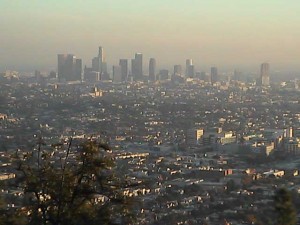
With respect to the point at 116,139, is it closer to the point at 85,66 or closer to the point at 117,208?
the point at 117,208

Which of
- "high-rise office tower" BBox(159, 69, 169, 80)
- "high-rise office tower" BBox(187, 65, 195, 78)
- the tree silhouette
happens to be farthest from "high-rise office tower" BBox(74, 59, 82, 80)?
the tree silhouette

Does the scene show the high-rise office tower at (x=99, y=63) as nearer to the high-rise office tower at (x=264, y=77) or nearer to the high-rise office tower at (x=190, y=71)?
the high-rise office tower at (x=190, y=71)

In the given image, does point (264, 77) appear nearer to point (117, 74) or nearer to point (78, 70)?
point (117, 74)

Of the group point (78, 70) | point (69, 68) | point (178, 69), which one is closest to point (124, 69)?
point (78, 70)

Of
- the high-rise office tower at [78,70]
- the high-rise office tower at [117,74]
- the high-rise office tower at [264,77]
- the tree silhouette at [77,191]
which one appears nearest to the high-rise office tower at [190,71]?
the high-rise office tower at [264,77]

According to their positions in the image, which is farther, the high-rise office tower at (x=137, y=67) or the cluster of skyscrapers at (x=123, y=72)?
the high-rise office tower at (x=137, y=67)

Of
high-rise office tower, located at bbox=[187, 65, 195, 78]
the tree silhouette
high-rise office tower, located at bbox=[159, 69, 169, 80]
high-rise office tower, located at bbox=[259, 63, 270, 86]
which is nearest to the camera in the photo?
the tree silhouette

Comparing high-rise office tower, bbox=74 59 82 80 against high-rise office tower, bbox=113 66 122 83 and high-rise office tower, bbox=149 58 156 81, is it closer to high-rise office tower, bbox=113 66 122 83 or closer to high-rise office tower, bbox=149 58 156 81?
high-rise office tower, bbox=113 66 122 83
